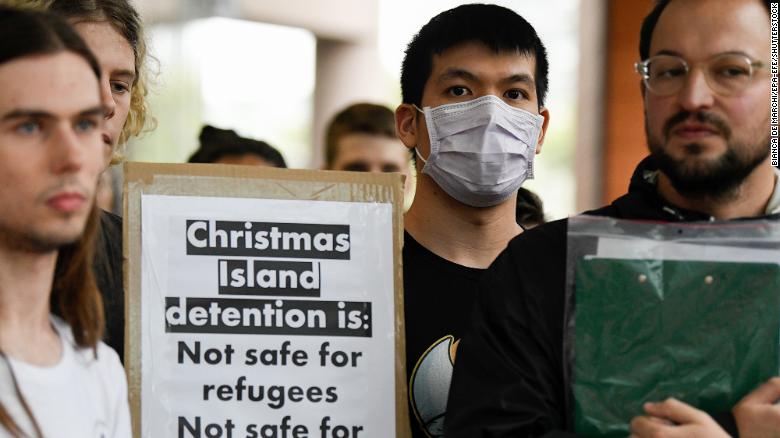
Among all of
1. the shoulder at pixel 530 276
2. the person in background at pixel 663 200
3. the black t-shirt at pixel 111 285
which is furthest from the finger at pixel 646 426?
the black t-shirt at pixel 111 285

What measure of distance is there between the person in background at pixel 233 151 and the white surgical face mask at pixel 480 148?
67.4 inches

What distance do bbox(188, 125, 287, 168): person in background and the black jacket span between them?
2.49 m

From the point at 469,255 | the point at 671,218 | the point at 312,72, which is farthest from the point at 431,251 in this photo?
the point at 312,72

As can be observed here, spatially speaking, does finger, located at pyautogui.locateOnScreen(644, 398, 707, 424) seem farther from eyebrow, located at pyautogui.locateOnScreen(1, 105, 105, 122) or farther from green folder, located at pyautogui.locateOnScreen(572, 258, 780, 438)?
eyebrow, located at pyautogui.locateOnScreen(1, 105, 105, 122)

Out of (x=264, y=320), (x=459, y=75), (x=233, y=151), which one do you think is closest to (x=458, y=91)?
(x=459, y=75)

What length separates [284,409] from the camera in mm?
2758

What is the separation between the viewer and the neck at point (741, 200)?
8.52ft

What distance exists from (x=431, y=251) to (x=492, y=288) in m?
0.70

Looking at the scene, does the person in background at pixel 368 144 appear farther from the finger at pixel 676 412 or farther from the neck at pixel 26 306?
the neck at pixel 26 306

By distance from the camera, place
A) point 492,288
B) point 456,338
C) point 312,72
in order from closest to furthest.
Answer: point 492,288, point 456,338, point 312,72

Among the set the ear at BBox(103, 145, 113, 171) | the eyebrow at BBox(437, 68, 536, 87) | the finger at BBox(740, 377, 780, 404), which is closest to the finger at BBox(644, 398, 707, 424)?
the finger at BBox(740, 377, 780, 404)

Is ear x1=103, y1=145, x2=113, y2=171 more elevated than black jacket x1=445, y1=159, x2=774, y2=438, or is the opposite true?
ear x1=103, y1=145, x2=113, y2=171

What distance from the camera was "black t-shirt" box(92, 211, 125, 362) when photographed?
271 cm

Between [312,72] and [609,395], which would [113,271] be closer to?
[609,395]
